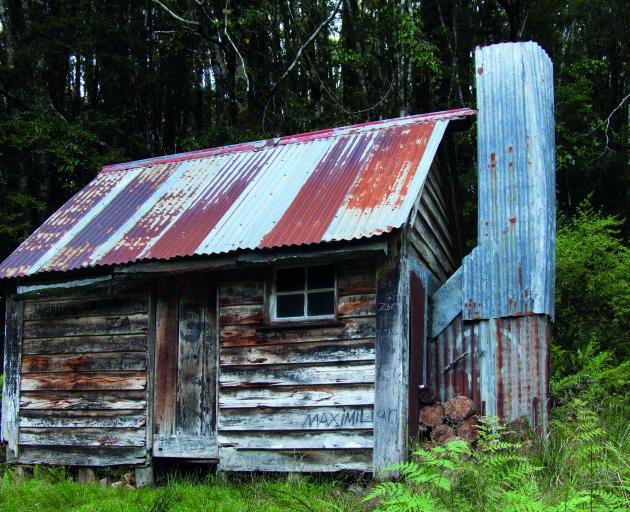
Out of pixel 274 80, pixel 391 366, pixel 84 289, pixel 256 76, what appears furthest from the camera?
pixel 274 80

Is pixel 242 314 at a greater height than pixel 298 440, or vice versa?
pixel 242 314

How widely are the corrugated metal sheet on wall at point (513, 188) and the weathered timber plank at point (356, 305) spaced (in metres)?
1.80

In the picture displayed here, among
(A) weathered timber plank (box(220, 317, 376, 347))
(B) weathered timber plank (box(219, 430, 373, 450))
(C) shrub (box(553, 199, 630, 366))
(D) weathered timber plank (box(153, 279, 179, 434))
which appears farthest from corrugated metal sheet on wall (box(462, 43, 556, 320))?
(C) shrub (box(553, 199, 630, 366))

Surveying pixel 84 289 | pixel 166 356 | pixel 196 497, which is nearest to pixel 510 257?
pixel 166 356

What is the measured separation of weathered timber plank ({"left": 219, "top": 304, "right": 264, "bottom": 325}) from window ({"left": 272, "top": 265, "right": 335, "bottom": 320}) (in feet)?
0.68

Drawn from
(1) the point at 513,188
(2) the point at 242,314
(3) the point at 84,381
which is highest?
(1) the point at 513,188

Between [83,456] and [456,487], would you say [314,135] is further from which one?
[456,487]

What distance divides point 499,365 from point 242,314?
3407 mm

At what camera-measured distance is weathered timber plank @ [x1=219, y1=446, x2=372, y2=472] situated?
8.31 meters

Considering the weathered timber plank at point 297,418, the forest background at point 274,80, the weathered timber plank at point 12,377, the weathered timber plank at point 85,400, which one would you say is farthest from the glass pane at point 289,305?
the forest background at point 274,80

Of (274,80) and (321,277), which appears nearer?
(321,277)

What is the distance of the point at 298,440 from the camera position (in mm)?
8672

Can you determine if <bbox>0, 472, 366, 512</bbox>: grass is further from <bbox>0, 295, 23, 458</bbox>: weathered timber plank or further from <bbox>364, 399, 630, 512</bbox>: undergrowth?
<bbox>0, 295, 23, 458</bbox>: weathered timber plank

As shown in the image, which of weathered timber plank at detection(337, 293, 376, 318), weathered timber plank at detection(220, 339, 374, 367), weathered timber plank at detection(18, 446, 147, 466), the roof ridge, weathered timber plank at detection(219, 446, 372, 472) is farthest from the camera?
the roof ridge
